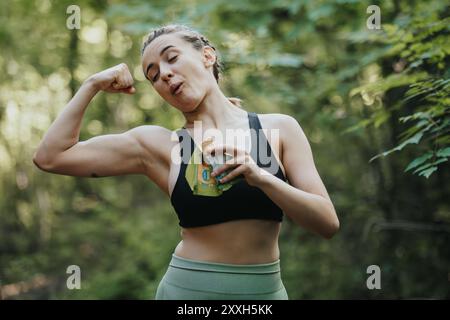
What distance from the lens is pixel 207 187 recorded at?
1.93 meters

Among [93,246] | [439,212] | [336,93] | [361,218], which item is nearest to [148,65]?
[336,93]

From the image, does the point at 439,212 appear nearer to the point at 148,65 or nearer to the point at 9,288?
the point at 148,65

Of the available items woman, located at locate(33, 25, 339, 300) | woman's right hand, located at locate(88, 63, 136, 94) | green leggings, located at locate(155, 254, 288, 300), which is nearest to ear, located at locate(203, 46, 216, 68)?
woman, located at locate(33, 25, 339, 300)

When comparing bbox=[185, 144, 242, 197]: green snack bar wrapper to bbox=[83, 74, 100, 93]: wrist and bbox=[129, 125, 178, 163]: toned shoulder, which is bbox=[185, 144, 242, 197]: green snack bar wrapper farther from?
bbox=[83, 74, 100, 93]: wrist

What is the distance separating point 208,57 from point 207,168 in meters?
0.58

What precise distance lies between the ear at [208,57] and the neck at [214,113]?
0.12m

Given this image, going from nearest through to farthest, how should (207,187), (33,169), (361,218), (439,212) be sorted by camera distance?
(207,187)
(439,212)
(361,218)
(33,169)

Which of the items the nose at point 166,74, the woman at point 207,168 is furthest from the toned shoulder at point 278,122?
the nose at point 166,74

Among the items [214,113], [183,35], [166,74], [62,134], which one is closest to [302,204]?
[214,113]

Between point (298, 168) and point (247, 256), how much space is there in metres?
0.38

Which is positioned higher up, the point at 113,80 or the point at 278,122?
the point at 113,80

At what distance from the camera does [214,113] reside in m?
2.20

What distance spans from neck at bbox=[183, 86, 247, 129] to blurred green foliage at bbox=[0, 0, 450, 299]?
0.79m

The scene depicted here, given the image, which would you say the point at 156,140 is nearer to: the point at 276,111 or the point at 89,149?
the point at 89,149
